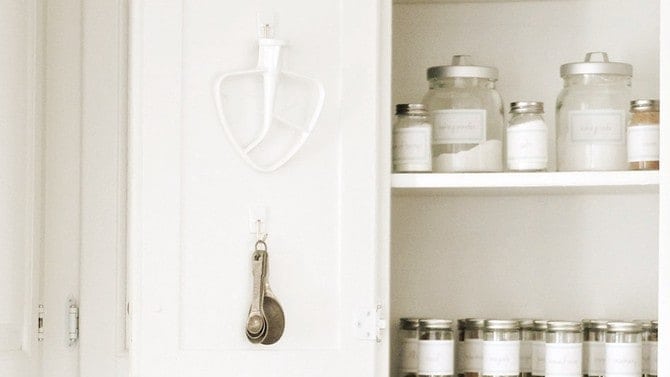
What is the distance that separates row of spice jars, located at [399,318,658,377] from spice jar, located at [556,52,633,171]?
254 mm

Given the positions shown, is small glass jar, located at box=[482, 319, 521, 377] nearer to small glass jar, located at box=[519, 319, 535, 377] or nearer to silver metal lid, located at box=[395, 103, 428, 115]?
small glass jar, located at box=[519, 319, 535, 377]

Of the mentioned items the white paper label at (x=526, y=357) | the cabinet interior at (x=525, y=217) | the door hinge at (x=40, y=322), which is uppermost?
the cabinet interior at (x=525, y=217)

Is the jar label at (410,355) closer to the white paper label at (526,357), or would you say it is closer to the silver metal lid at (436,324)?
the silver metal lid at (436,324)

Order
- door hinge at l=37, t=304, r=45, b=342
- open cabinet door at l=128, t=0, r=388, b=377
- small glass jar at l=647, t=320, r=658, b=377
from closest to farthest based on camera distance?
1. open cabinet door at l=128, t=0, r=388, b=377
2. small glass jar at l=647, t=320, r=658, b=377
3. door hinge at l=37, t=304, r=45, b=342

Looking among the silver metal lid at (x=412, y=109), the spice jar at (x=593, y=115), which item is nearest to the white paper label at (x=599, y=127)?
the spice jar at (x=593, y=115)

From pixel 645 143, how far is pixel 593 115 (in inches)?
3.7

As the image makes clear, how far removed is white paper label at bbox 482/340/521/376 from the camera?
1.74 meters

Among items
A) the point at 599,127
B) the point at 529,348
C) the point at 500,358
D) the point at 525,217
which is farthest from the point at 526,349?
the point at 599,127

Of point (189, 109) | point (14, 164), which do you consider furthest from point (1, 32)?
point (189, 109)

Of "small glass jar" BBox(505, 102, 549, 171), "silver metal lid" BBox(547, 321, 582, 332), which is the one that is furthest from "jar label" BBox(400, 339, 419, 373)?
"small glass jar" BBox(505, 102, 549, 171)

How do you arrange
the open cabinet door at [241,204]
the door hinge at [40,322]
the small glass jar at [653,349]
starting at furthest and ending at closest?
the door hinge at [40,322], the small glass jar at [653,349], the open cabinet door at [241,204]

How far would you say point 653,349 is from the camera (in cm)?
178

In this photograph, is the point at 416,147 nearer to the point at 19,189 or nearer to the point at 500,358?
the point at 500,358

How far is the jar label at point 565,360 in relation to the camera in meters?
1.73
